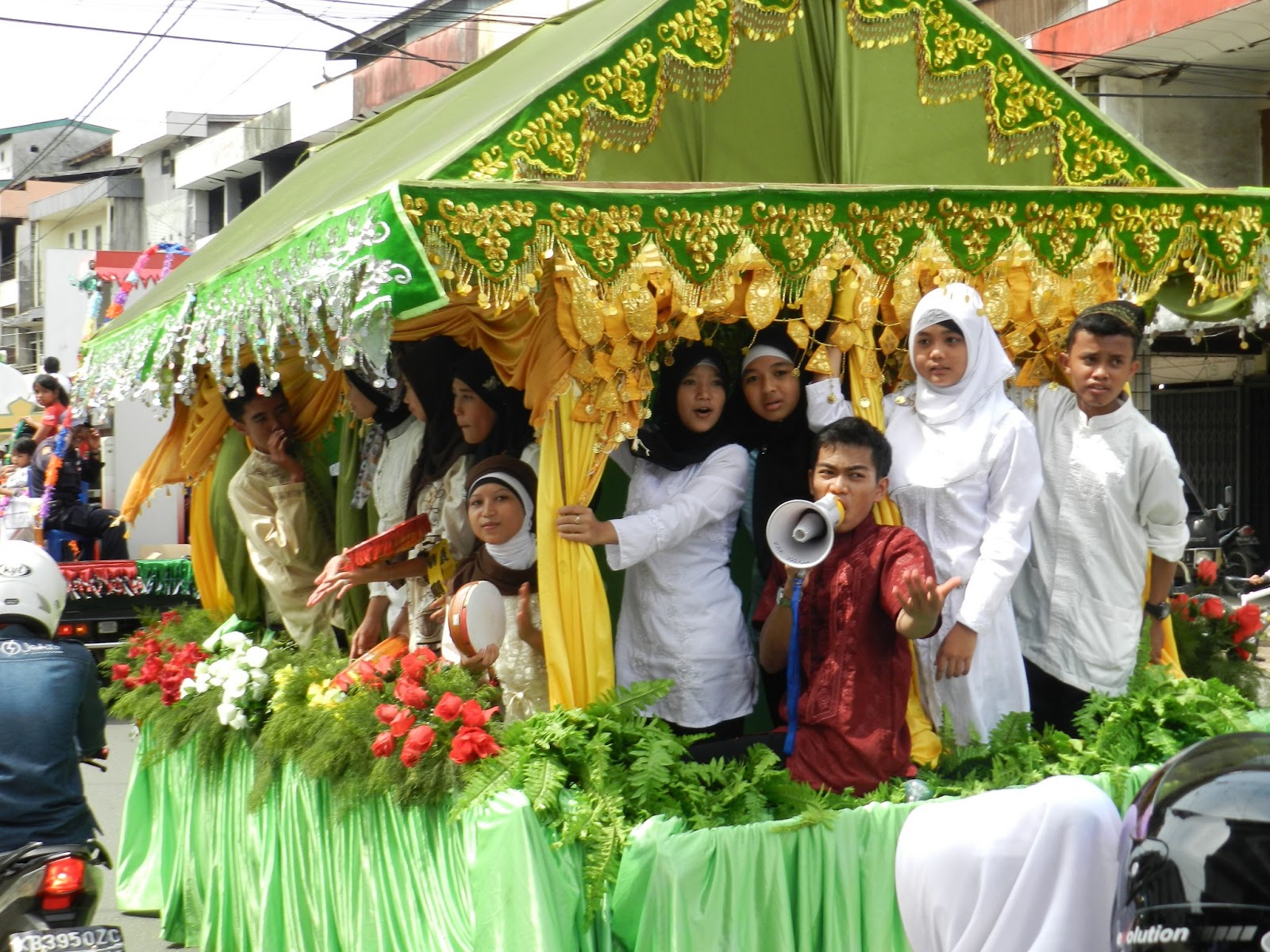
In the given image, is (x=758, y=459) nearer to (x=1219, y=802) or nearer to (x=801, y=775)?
(x=801, y=775)

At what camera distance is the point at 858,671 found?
4.01m

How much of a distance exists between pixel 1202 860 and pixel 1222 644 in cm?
368

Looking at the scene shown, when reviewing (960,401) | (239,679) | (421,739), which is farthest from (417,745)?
(960,401)

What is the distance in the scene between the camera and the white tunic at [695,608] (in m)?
4.54

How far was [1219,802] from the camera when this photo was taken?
2273 millimetres

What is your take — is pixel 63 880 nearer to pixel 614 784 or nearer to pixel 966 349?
pixel 614 784

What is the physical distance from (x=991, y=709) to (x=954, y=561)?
475 mm

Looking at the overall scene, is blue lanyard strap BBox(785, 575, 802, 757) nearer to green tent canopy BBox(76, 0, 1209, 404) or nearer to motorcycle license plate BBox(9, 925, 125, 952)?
green tent canopy BBox(76, 0, 1209, 404)

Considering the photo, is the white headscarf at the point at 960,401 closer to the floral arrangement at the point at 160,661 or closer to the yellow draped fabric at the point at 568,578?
the yellow draped fabric at the point at 568,578

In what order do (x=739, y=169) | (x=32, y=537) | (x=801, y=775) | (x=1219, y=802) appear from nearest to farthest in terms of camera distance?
(x=1219, y=802), (x=801, y=775), (x=739, y=169), (x=32, y=537)

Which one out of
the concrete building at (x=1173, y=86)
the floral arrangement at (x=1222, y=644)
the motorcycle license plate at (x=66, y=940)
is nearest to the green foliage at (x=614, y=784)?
the motorcycle license plate at (x=66, y=940)

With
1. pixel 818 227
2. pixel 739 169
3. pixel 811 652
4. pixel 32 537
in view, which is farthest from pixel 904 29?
pixel 32 537

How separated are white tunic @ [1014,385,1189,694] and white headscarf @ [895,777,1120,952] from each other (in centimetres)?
127

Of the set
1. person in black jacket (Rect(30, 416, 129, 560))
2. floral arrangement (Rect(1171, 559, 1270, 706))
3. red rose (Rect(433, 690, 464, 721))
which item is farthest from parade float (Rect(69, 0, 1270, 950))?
person in black jacket (Rect(30, 416, 129, 560))
